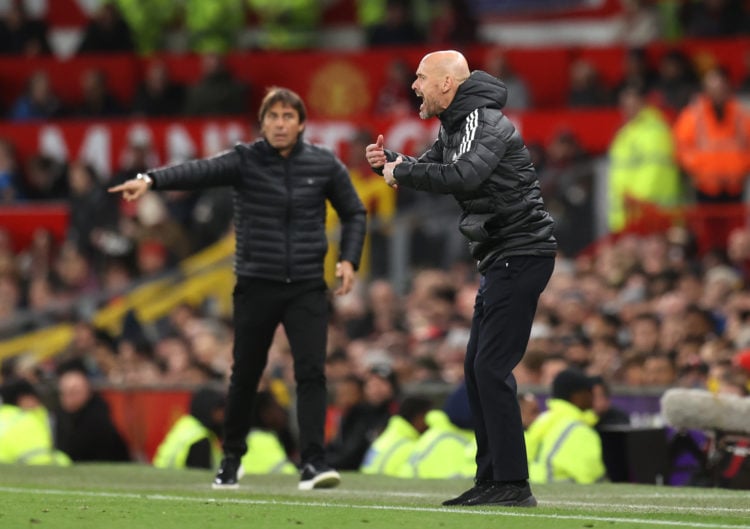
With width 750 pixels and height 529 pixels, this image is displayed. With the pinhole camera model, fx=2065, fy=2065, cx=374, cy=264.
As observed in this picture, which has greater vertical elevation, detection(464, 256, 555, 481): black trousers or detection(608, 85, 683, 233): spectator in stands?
detection(608, 85, 683, 233): spectator in stands

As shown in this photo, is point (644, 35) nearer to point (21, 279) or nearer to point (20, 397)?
point (21, 279)

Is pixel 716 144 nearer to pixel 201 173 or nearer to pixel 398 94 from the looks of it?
pixel 398 94

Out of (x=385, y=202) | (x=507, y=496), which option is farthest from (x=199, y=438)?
(x=385, y=202)

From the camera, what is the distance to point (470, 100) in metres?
9.76

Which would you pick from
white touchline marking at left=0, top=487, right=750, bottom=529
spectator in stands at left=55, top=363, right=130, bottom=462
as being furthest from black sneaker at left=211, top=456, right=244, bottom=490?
spectator in stands at left=55, top=363, right=130, bottom=462

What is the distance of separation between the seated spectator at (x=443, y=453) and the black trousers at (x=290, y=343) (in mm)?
2466

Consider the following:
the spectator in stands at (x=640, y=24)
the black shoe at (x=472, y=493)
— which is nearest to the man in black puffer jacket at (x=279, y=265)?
the black shoe at (x=472, y=493)

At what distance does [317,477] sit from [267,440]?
3.88 metres

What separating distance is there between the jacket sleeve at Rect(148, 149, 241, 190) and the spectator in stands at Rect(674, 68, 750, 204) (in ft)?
30.8

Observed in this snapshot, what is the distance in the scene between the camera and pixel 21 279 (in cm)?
2352

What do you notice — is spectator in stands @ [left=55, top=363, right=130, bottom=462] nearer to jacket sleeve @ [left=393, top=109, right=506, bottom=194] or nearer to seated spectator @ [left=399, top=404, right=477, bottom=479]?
seated spectator @ [left=399, top=404, right=477, bottom=479]

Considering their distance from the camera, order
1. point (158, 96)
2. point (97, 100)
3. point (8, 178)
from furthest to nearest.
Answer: point (97, 100)
point (158, 96)
point (8, 178)

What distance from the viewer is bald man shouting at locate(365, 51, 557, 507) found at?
962cm

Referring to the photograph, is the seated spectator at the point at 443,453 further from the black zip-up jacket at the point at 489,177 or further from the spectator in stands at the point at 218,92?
the spectator in stands at the point at 218,92
